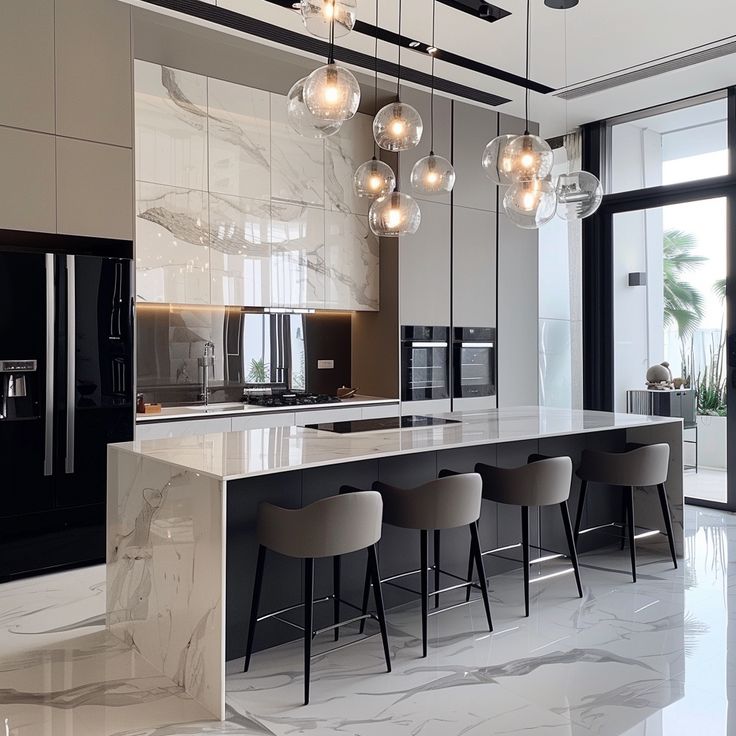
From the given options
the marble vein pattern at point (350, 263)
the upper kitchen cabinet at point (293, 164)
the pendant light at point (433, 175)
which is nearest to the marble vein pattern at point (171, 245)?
the upper kitchen cabinet at point (293, 164)

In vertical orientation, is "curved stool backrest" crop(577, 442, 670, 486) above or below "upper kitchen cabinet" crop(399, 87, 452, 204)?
below

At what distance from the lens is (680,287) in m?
6.09

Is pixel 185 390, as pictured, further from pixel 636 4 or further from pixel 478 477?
pixel 636 4

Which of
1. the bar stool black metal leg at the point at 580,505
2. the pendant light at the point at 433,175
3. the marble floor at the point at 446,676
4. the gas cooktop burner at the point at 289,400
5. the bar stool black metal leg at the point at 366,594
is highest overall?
the pendant light at the point at 433,175

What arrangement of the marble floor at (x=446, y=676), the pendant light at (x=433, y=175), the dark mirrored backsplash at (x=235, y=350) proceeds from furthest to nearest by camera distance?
the dark mirrored backsplash at (x=235, y=350)
the pendant light at (x=433, y=175)
the marble floor at (x=446, y=676)

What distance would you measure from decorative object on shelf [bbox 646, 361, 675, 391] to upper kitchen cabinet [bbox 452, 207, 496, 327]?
1378 millimetres

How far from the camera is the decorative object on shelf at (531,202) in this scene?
3.52m

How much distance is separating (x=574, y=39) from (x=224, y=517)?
388cm

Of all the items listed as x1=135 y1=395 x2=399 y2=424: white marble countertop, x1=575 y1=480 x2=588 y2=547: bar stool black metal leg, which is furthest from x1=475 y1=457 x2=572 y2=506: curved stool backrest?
x1=135 y1=395 x2=399 y2=424: white marble countertop

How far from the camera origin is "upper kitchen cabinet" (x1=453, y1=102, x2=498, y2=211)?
20.0 ft

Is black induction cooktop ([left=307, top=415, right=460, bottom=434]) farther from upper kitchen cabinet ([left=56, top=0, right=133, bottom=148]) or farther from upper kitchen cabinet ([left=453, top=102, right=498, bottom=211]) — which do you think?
upper kitchen cabinet ([left=453, top=102, right=498, bottom=211])

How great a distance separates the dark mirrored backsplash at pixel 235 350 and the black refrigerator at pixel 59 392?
0.79m

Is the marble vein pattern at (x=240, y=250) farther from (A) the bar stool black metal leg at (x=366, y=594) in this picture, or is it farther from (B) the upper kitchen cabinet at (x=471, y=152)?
(A) the bar stool black metal leg at (x=366, y=594)

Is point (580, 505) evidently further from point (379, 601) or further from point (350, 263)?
point (350, 263)
